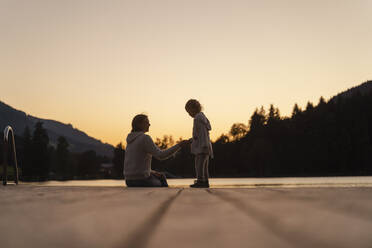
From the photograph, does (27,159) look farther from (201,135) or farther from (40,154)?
(201,135)

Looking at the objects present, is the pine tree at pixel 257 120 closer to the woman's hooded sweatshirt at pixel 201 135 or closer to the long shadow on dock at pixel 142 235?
the woman's hooded sweatshirt at pixel 201 135

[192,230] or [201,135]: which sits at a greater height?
[201,135]

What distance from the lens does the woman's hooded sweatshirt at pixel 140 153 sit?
531 centimetres

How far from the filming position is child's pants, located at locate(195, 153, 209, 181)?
6.85 metres

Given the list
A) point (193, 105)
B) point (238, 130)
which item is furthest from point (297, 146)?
point (193, 105)

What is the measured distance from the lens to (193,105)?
741cm

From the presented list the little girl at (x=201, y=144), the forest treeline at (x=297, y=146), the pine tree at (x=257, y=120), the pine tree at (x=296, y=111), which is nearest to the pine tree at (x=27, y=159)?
the forest treeline at (x=297, y=146)

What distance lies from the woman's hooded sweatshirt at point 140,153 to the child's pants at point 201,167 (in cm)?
156

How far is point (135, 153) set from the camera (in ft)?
17.6

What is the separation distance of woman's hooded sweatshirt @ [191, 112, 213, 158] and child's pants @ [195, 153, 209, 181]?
Result: 110mm

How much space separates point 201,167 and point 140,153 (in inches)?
71.7

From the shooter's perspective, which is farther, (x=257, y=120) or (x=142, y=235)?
(x=257, y=120)

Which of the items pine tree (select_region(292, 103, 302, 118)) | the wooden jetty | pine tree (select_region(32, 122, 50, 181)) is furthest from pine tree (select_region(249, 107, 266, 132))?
the wooden jetty

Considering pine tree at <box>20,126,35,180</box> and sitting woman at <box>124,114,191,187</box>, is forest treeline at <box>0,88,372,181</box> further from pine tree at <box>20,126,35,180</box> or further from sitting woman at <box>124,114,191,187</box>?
sitting woman at <box>124,114,191,187</box>
